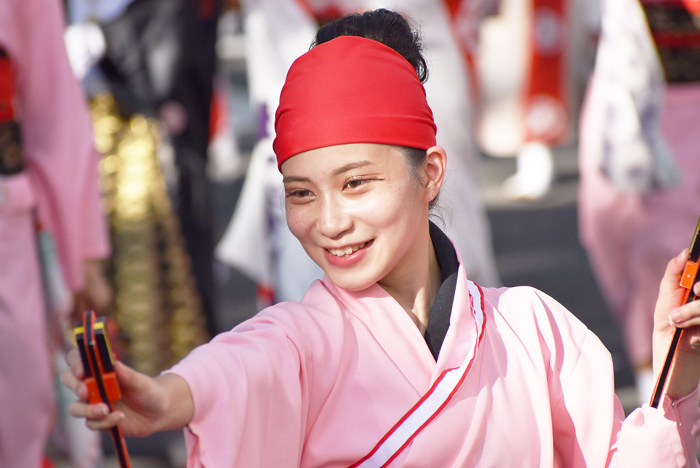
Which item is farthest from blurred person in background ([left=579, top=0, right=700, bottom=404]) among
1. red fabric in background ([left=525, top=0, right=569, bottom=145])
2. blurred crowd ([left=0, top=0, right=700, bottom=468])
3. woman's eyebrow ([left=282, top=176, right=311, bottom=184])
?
red fabric in background ([left=525, top=0, right=569, bottom=145])

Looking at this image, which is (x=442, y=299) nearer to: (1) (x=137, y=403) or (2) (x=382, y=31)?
(2) (x=382, y=31)

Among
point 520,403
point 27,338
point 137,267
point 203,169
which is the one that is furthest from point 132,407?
point 203,169

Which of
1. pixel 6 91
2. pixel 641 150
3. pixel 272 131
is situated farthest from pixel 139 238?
pixel 641 150

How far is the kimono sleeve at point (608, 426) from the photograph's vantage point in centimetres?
146

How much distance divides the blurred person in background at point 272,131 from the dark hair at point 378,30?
1229 millimetres

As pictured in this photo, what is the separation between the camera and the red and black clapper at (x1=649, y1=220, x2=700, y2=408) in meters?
1.43

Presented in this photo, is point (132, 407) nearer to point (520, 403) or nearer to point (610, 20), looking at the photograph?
point (520, 403)

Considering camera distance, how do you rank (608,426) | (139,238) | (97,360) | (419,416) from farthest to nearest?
1. (139,238)
2. (608,426)
3. (419,416)
4. (97,360)

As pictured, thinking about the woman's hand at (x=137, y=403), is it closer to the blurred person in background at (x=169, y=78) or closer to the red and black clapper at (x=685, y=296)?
the red and black clapper at (x=685, y=296)

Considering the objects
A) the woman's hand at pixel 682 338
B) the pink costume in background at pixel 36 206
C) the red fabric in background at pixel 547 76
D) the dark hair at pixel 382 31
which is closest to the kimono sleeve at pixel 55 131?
the pink costume in background at pixel 36 206

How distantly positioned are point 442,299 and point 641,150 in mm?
1760

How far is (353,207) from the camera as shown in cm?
144

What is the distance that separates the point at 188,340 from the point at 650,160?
171 cm

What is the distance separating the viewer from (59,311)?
2.65 m
